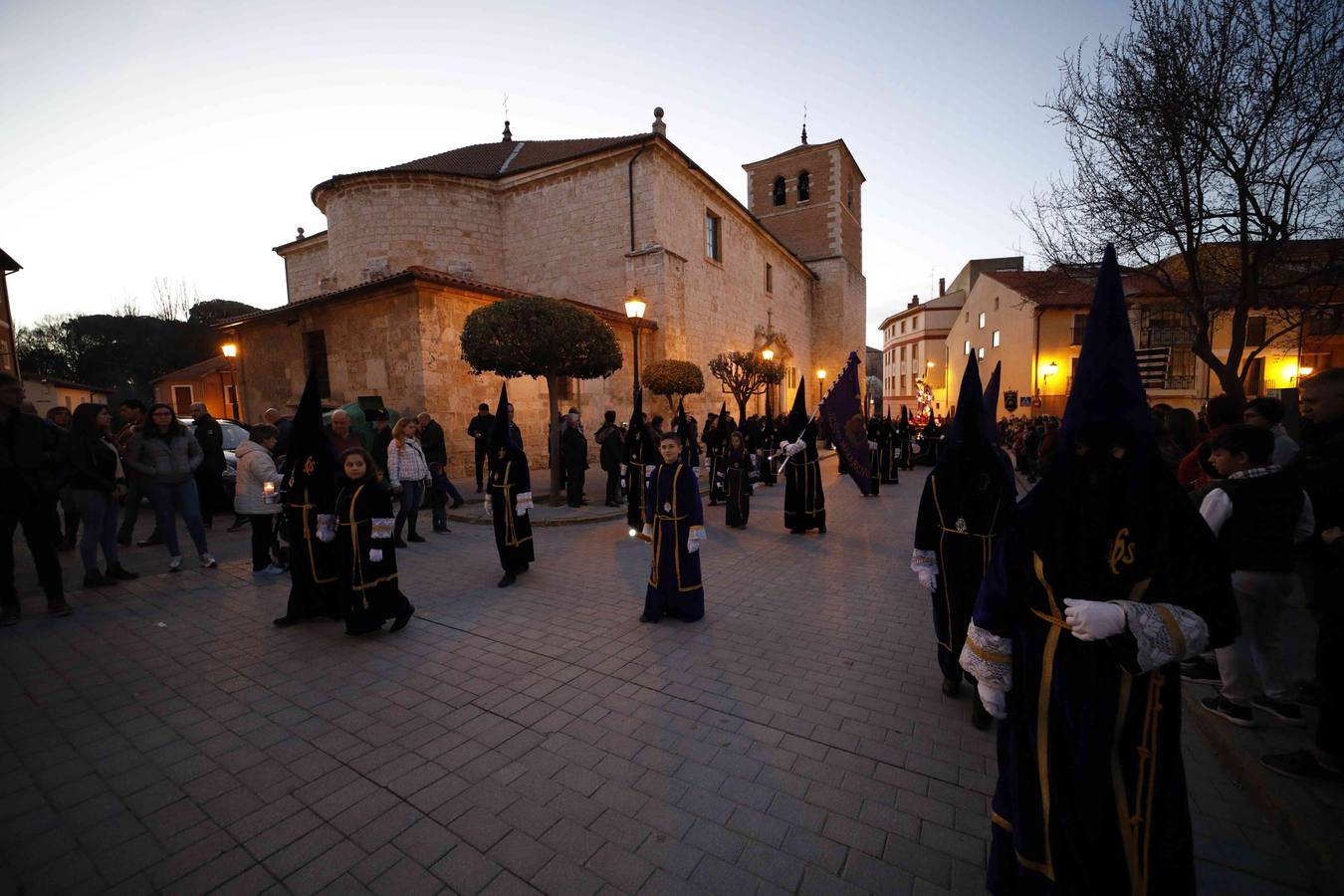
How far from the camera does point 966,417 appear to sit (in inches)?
133

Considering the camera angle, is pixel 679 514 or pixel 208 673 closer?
pixel 208 673

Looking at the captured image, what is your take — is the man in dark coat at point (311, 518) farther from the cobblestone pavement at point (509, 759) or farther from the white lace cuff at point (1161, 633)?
the white lace cuff at point (1161, 633)

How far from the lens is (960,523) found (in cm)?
359

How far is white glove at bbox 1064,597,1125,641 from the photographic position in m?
1.72

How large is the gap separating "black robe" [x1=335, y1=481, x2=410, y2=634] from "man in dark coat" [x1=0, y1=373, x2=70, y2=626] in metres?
2.86

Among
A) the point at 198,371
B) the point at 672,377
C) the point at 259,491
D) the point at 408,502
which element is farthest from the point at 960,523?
the point at 198,371

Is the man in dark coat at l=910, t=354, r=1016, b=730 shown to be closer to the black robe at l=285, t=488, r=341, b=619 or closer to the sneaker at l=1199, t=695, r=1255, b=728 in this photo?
the sneaker at l=1199, t=695, r=1255, b=728

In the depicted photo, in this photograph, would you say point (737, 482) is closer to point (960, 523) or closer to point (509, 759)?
point (960, 523)

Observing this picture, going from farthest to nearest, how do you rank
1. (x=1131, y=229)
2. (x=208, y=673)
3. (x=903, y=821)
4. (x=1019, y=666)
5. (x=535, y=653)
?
1. (x=1131, y=229)
2. (x=535, y=653)
3. (x=208, y=673)
4. (x=903, y=821)
5. (x=1019, y=666)

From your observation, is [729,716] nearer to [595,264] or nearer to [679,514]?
[679,514]

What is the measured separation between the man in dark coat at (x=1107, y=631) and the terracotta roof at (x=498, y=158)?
21651 mm

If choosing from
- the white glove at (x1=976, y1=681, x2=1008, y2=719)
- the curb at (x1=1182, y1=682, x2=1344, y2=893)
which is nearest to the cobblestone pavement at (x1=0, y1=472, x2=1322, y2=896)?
the curb at (x1=1182, y1=682, x2=1344, y2=893)

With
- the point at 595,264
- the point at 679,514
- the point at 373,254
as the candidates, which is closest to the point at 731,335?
the point at 595,264

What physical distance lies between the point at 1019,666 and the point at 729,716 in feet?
6.47
